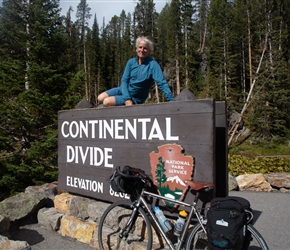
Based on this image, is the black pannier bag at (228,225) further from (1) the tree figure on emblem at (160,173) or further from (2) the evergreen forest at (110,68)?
(2) the evergreen forest at (110,68)

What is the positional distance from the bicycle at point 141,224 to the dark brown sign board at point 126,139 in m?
0.23

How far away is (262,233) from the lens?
13.4 ft

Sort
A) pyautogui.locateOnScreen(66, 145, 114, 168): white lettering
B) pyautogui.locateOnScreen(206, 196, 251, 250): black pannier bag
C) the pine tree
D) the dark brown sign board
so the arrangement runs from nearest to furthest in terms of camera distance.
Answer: pyautogui.locateOnScreen(206, 196, 251, 250): black pannier bag, the dark brown sign board, pyautogui.locateOnScreen(66, 145, 114, 168): white lettering, the pine tree

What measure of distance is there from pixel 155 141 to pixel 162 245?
122cm

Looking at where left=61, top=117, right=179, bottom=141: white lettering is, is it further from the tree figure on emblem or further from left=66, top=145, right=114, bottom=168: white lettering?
the tree figure on emblem

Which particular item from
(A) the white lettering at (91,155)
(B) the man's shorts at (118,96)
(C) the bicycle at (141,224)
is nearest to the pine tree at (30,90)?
(A) the white lettering at (91,155)

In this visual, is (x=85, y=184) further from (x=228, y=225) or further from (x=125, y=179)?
(x=228, y=225)

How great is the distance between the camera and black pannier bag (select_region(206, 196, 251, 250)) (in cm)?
251

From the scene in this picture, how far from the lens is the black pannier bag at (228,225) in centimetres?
251

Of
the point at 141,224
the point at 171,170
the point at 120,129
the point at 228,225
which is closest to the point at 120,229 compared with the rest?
the point at 141,224

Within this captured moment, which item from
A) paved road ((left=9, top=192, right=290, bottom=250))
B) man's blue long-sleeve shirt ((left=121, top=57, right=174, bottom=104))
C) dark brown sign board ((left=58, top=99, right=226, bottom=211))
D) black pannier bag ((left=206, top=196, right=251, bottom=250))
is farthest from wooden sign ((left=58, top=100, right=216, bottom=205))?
paved road ((left=9, top=192, right=290, bottom=250))

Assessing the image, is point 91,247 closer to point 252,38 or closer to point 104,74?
point 252,38

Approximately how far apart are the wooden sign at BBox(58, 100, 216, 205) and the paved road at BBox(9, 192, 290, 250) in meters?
0.72

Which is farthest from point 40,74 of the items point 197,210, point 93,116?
point 197,210
